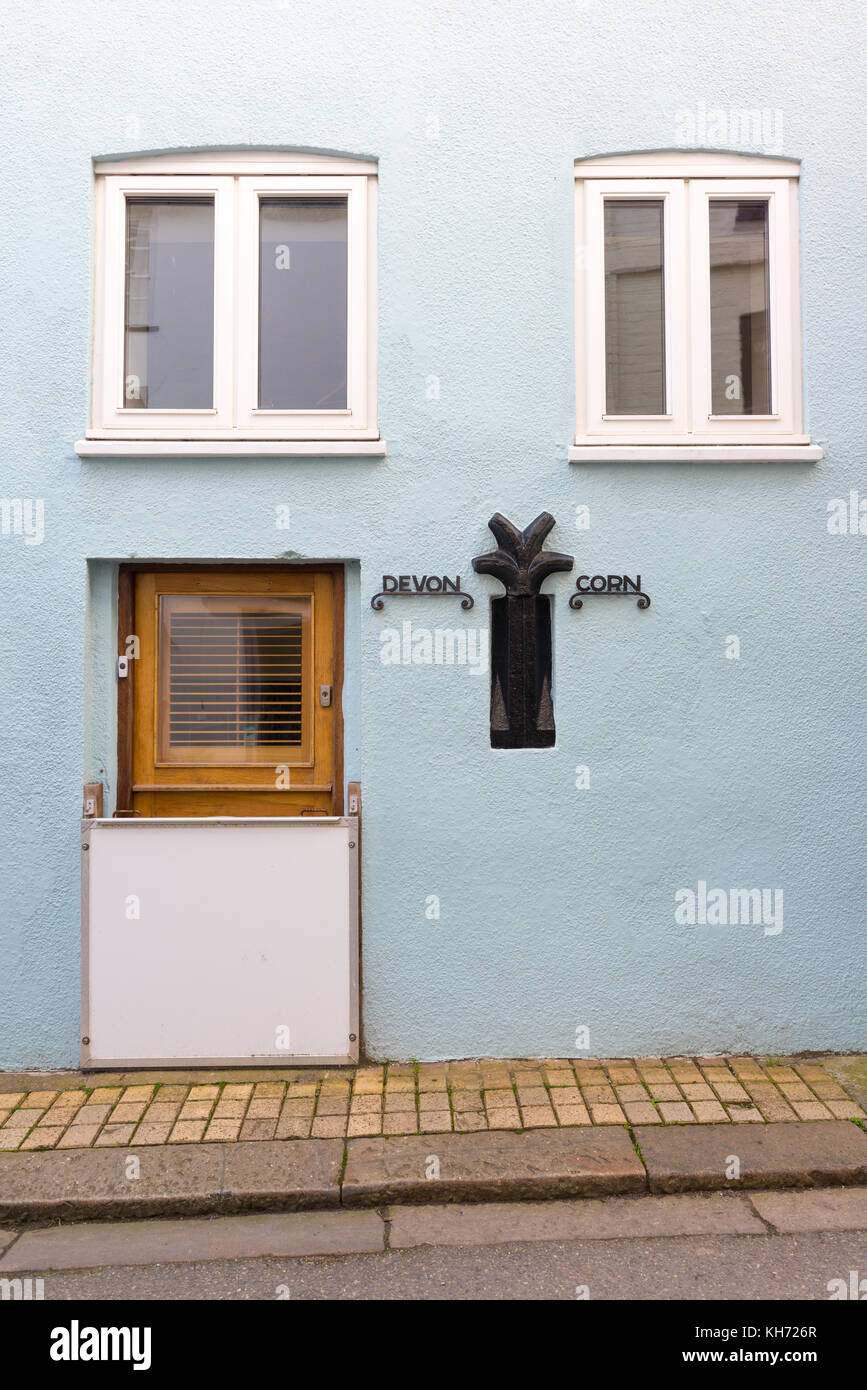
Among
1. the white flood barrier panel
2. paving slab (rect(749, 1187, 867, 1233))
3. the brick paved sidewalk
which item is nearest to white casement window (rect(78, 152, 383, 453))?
the white flood barrier panel

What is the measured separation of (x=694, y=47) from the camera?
5.11 meters

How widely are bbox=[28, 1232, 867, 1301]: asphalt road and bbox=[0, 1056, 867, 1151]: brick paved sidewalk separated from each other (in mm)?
757

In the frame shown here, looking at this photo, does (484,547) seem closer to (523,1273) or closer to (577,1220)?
(577,1220)

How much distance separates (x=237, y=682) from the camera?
5270 millimetres

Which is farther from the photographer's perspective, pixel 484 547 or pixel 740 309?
pixel 740 309

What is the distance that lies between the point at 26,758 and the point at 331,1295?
307cm

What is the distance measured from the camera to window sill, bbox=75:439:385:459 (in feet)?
16.3

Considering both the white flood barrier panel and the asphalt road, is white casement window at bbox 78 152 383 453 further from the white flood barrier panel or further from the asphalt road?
the asphalt road

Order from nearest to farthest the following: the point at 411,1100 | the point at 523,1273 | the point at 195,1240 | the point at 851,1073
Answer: the point at 523,1273
the point at 195,1240
the point at 411,1100
the point at 851,1073

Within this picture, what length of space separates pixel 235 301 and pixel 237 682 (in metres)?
2.12

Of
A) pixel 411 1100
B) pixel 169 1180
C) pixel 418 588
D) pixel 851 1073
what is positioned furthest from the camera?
pixel 418 588

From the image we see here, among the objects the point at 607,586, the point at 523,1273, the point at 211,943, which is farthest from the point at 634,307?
the point at 523,1273

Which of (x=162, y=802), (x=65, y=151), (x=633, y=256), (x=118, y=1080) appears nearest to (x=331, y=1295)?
(x=118, y=1080)

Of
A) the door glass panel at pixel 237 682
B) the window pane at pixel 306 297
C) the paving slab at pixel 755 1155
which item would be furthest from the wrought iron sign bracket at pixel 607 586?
the paving slab at pixel 755 1155
